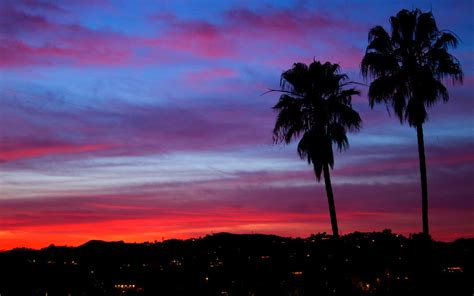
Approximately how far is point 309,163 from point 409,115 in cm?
565

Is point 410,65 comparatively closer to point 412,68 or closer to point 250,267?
point 412,68

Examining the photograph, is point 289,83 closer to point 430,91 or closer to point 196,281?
point 430,91

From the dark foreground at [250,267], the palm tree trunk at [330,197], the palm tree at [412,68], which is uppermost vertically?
the palm tree at [412,68]

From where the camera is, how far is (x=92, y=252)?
42.9m

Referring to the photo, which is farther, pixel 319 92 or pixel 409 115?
pixel 319 92

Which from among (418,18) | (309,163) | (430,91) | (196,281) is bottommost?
(196,281)

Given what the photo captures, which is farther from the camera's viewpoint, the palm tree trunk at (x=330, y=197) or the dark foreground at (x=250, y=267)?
the palm tree trunk at (x=330, y=197)

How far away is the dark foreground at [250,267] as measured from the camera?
100ft

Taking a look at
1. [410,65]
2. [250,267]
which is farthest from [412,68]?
[250,267]

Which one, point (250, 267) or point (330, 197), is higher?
point (330, 197)

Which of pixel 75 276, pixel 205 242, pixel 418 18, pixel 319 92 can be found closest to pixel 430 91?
pixel 418 18

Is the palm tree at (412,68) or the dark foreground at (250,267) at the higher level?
the palm tree at (412,68)

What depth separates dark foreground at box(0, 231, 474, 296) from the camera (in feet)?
100

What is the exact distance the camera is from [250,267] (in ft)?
121
